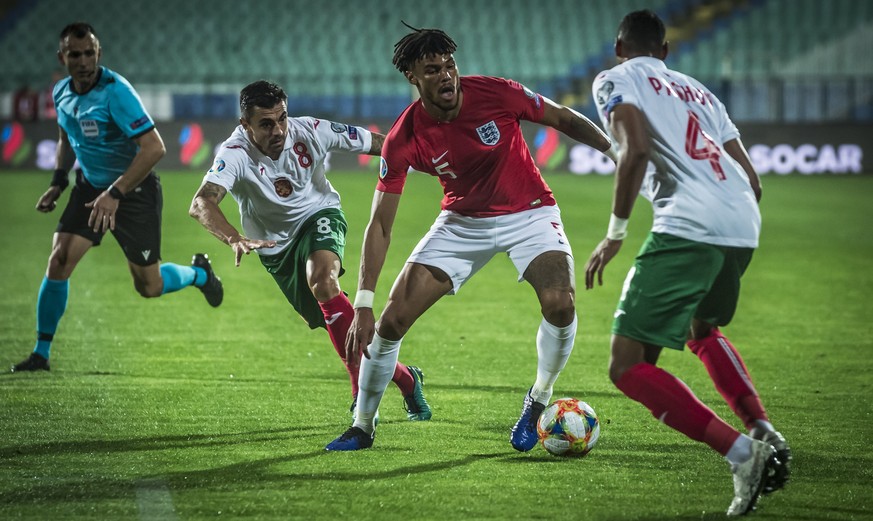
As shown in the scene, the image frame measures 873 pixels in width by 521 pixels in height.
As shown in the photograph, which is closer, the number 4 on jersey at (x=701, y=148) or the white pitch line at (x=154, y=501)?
the white pitch line at (x=154, y=501)

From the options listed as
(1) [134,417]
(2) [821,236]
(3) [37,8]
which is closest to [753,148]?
(2) [821,236]

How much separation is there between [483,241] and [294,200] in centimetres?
132

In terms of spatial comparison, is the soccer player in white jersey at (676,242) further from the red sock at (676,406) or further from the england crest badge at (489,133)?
the england crest badge at (489,133)

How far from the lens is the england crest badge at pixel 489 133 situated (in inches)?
204

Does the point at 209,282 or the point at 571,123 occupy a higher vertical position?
the point at 571,123

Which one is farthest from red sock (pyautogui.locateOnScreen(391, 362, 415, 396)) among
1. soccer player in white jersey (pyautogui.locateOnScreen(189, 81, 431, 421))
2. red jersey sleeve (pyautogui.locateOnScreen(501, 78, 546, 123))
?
red jersey sleeve (pyautogui.locateOnScreen(501, 78, 546, 123))

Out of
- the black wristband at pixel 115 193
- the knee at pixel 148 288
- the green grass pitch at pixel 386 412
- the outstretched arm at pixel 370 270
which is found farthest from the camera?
the knee at pixel 148 288

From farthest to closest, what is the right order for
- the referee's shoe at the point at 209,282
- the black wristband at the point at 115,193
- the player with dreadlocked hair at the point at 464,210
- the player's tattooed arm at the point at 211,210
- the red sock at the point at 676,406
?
the referee's shoe at the point at 209,282 < the black wristband at the point at 115,193 < the player's tattooed arm at the point at 211,210 < the player with dreadlocked hair at the point at 464,210 < the red sock at the point at 676,406

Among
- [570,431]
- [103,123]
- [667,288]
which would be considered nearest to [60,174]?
[103,123]

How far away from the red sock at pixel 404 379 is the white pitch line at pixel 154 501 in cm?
141

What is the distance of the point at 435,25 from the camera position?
30.1 metres

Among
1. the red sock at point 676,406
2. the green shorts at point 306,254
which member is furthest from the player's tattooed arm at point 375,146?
the red sock at point 676,406

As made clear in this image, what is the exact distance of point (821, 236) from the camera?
1499 centimetres

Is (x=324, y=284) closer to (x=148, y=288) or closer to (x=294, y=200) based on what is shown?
(x=294, y=200)
